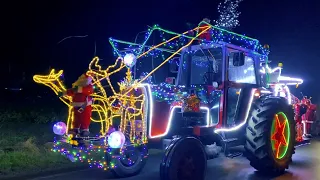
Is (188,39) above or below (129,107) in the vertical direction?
above

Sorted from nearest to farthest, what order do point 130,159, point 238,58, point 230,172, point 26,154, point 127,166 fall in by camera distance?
point 238,58
point 127,166
point 130,159
point 230,172
point 26,154

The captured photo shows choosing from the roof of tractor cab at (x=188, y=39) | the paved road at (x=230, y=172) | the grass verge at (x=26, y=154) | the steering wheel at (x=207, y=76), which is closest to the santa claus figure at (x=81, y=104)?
the roof of tractor cab at (x=188, y=39)

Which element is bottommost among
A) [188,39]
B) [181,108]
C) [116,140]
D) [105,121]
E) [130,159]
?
[130,159]

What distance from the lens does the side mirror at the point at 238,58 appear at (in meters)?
7.55

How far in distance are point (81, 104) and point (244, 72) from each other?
382 cm

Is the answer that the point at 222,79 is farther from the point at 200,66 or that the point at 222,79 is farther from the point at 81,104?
the point at 81,104

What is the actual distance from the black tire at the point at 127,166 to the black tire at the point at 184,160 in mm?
1107

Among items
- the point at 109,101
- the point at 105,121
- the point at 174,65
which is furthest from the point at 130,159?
the point at 174,65

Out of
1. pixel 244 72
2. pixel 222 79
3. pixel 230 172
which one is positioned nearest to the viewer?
pixel 222 79

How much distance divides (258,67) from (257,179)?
96.9 inches

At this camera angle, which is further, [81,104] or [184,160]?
[184,160]

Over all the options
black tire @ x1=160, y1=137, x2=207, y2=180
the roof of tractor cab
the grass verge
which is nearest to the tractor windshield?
the roof of tractor cab

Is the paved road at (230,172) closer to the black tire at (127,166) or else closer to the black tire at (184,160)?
the black tire at (127,166)

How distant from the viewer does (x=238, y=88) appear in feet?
27.5
